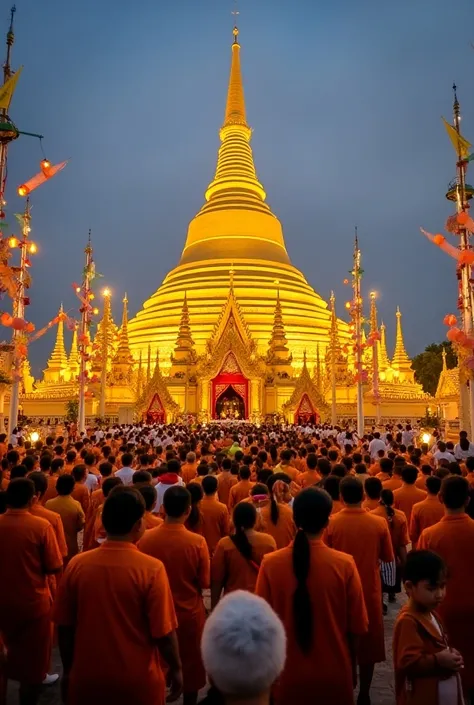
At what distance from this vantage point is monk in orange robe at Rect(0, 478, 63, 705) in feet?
13.7

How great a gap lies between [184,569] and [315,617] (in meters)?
1.25

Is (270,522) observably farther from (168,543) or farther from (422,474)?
(422,474)

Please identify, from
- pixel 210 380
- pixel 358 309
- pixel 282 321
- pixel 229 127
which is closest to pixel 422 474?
pixel 358 309

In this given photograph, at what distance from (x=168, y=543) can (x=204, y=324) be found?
36031mm

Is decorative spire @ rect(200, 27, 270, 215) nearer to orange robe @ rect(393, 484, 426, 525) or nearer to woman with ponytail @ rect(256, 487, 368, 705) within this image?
orange robe @ rect(393, 484, 426, 525)

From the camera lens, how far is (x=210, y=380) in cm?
3547

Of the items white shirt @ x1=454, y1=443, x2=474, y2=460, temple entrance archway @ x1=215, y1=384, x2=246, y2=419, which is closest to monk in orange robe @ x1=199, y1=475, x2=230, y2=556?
white shirt @ x1=454, y1=443, x2=474, y2=460

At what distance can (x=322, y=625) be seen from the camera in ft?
10.5

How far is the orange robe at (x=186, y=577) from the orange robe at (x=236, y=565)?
6.7 inches

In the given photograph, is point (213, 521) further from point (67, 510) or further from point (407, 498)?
point (407, 498)

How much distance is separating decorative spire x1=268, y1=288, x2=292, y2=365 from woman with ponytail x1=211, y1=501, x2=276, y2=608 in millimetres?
32145

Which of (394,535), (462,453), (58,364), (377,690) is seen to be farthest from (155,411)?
(377,690)

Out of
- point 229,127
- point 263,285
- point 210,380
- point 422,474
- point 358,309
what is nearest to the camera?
point 422,474

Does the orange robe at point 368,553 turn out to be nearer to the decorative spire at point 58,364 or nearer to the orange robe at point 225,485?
the orange robe at point 225,485
